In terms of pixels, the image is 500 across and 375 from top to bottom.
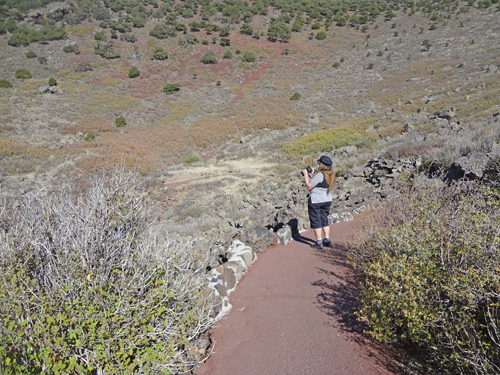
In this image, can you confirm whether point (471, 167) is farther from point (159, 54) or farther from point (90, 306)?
point (159, 54)

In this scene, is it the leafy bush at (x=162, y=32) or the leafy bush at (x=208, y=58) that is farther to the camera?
the leafy bush at (x=162, y=32)

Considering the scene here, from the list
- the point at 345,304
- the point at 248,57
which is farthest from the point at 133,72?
the point at 345,304

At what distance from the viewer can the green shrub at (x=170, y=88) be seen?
3166 centimetres

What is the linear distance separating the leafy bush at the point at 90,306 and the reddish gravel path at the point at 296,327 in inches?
19.3

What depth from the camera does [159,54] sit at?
37531mm

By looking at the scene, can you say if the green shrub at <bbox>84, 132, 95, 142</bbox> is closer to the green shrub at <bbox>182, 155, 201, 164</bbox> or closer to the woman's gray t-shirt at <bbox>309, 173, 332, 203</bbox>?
the green shrub at <bbox>182, 155, 201, 164</bbox>

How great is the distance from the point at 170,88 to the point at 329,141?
2151cm

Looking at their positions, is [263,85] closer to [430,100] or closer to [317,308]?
[430,100]

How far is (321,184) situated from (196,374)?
3214mm

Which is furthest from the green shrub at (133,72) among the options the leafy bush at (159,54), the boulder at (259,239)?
the boulder at (259,239)

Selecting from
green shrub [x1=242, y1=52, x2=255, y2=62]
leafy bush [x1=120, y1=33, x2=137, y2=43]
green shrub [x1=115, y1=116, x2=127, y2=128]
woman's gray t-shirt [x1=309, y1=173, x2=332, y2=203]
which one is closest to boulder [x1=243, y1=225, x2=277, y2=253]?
woman's gray t-shirt [x1=309, y1=173, x2=332, y2=203]

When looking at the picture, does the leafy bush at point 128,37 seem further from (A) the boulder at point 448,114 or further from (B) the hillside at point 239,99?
(A) the boulder at point 448,114

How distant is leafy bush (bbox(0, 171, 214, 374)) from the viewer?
A: 1.86 m

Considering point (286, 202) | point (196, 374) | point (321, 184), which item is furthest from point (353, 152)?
point (196, 374)
